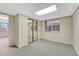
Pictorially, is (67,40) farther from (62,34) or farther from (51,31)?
(51,31)

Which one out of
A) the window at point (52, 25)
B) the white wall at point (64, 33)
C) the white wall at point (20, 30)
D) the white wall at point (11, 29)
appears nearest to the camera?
the white wall at point (20, 30)

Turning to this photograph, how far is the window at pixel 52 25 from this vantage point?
6.25 meters

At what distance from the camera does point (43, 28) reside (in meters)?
7.62

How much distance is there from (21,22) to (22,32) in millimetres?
632

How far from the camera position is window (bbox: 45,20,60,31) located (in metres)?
6.25

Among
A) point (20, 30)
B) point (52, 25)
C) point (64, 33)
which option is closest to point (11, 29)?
point (20, 30)

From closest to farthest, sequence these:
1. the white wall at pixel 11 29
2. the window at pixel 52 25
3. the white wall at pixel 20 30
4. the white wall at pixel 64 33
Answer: the white wall at pixel 20 30 < the white wall at pixel 11 29 < the white wall at pixel 64 33 < the window at pixel 52 25

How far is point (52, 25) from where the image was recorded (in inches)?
264

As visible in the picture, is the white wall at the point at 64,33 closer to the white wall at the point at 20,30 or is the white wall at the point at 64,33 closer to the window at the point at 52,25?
the window at the point at 52,25

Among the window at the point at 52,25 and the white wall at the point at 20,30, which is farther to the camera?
the window at the point at 52,25

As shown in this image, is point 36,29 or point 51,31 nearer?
point 51,31

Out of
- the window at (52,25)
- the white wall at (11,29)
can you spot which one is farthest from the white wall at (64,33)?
the white wall at (11,29)

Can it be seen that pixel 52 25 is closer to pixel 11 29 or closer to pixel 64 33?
pixel 64 33

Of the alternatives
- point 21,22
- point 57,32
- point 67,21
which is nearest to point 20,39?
point 21,22
